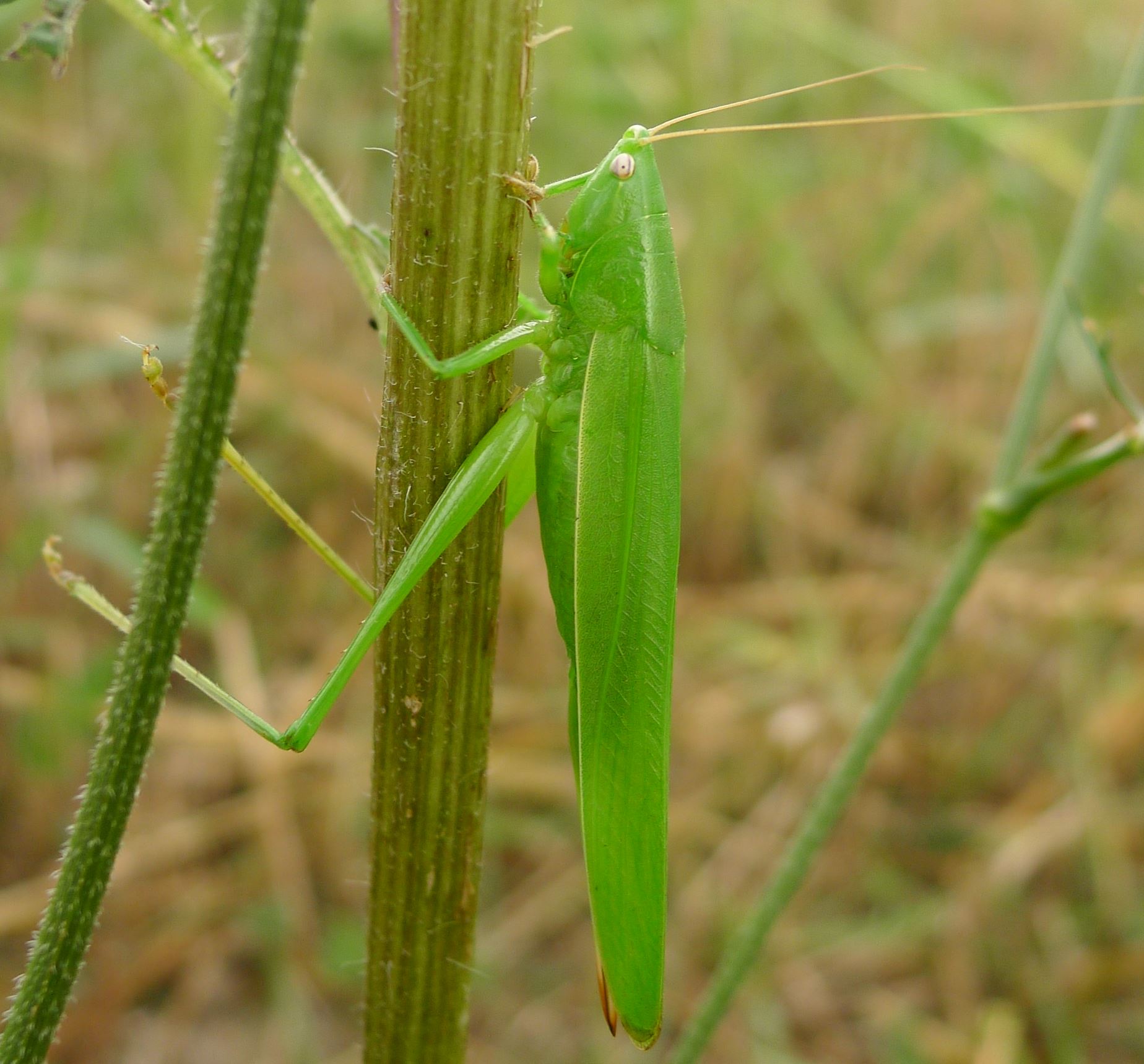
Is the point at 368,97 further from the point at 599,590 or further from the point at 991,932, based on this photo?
the point at 991,932

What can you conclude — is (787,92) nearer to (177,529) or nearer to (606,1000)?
(177,529)

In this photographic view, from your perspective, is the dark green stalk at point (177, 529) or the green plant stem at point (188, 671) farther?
the green plant stem at point (188, 671)

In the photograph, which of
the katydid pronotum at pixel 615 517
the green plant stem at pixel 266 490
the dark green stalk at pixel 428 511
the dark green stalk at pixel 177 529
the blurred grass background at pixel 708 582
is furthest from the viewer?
the blurred grass background at pixel 708 582

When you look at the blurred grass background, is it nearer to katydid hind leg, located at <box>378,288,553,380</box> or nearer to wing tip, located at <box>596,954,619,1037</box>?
wing tip, located at <box>596,954,619,1037</box>

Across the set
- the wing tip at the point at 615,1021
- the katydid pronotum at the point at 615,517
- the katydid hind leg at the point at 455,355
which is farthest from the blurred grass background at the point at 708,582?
the katydid hind leg at the point at 455,355

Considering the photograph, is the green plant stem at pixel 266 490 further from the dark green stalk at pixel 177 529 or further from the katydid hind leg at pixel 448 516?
the dark green stalk at pixel 177 529

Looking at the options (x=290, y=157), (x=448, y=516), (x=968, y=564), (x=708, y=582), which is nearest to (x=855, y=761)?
(x=968, y=564)
